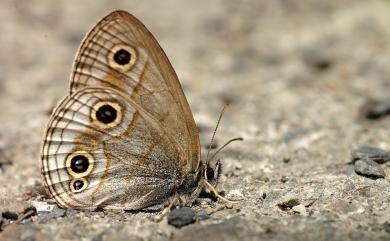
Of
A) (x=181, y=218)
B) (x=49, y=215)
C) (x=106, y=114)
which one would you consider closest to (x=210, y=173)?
(x=181, y=218)

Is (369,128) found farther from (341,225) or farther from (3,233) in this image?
(3,233)

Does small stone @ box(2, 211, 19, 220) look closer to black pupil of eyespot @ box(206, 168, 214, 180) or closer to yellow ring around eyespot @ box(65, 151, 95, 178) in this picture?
yellow ring around eyespot @ box(65, 151, 95, 178)

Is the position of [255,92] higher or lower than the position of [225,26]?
lower

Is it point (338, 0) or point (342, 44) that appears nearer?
point (342, 44)

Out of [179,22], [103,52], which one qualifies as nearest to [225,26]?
[179,22]

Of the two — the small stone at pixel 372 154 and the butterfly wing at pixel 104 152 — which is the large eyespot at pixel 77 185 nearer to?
the butterfly wing at pixel 104 152

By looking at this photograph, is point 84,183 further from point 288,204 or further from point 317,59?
point 317,59

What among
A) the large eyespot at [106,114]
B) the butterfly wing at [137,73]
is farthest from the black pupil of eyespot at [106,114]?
the butterfly wing at [137,73]
